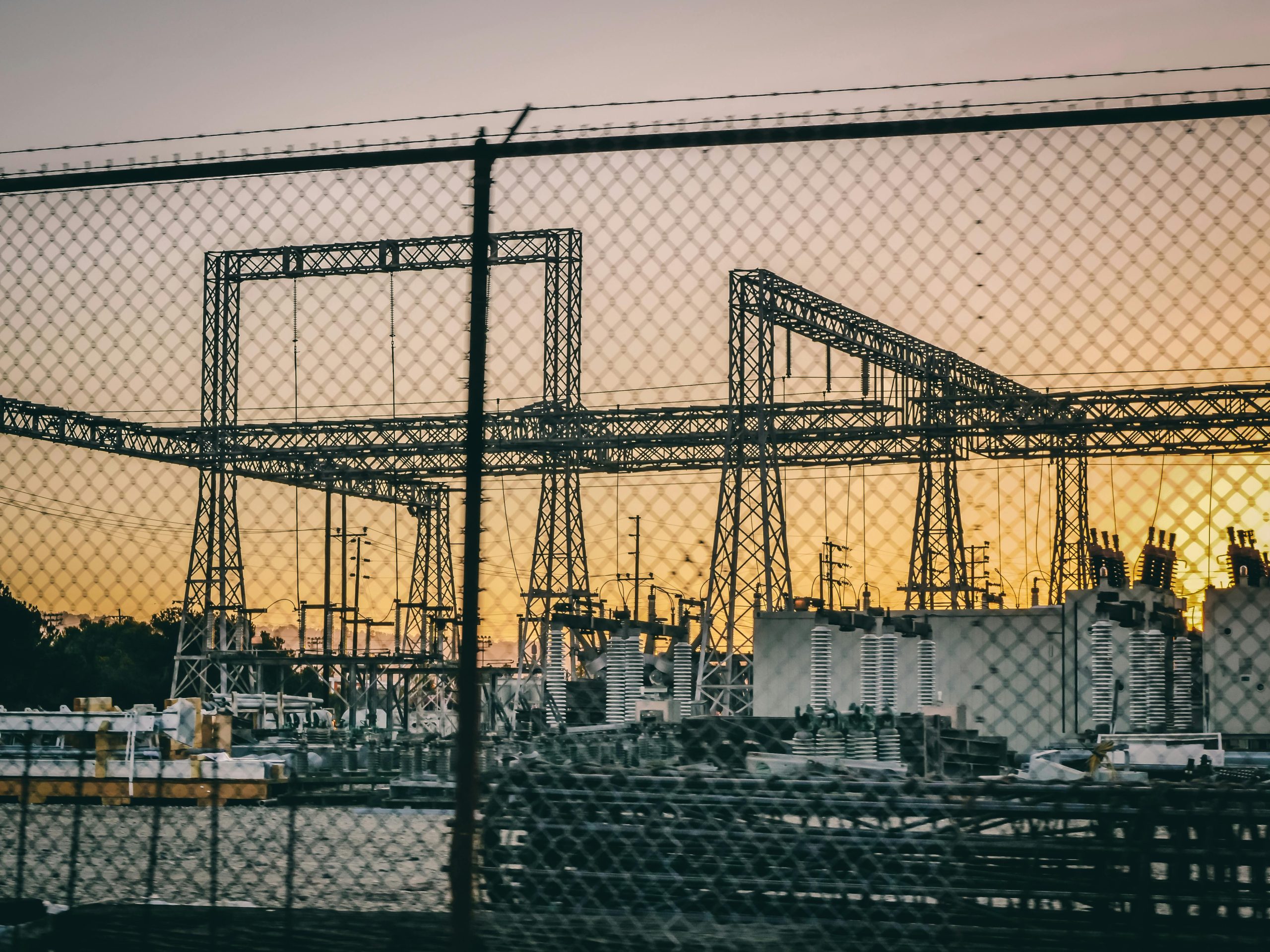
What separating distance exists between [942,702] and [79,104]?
2254cm

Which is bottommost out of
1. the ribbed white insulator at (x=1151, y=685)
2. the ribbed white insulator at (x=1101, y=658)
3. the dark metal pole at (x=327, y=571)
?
the ribbed white insulator at (x=1151, y=685)

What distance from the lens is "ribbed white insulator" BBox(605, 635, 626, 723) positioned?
2442cm

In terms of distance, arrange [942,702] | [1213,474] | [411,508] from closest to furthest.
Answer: [1213,474], [411,508], [942,702]

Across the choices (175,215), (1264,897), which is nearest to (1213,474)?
(1264,897)

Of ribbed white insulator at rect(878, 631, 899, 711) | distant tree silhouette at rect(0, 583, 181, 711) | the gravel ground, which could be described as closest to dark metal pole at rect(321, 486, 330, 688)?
the gravel ground

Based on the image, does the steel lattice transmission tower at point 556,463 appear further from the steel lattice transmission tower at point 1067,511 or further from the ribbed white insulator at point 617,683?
the ribbed white insulator at point 617,683

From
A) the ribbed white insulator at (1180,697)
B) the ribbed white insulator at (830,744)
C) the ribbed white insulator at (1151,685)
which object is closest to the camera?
the ribbed white insulator at (830,744)

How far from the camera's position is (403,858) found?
1229 cm

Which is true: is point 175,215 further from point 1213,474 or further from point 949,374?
point 1213,474

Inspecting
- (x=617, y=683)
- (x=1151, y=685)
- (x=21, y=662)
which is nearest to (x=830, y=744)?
(x=1151, y=685)

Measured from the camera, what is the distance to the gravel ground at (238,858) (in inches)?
363

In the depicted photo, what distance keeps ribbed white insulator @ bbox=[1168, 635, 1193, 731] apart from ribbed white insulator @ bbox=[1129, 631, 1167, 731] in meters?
0.19

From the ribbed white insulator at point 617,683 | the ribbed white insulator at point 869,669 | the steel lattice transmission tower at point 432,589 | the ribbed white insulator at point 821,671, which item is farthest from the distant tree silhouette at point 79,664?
the ribbed white insulator at point 869,669

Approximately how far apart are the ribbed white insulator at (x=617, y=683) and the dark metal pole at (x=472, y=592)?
20019 mm
